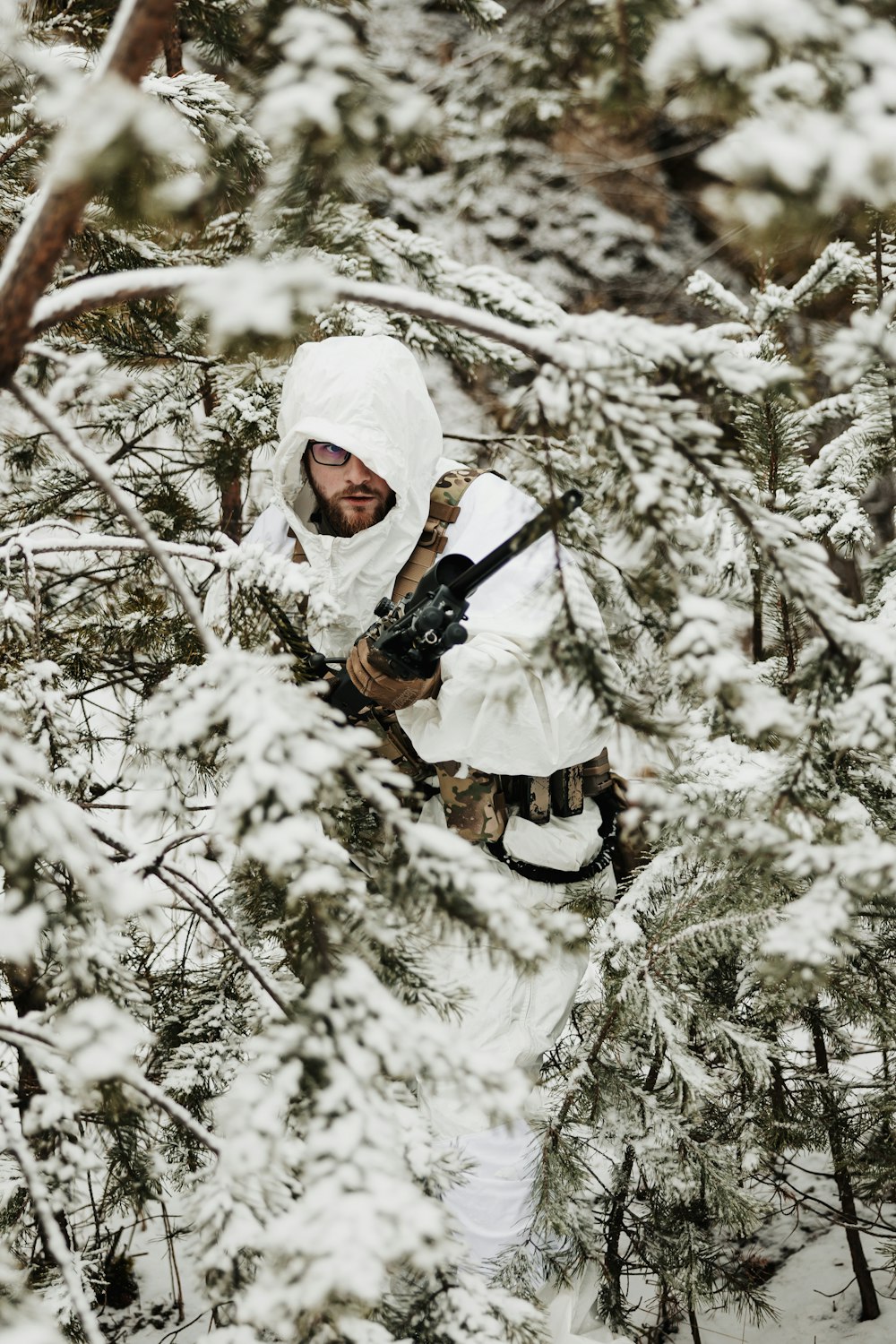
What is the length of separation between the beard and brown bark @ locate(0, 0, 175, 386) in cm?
135

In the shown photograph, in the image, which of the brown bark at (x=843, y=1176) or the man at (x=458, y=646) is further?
the brown bark at (x=843, y=1176)

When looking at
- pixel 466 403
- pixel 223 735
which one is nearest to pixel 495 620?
pixel 223 735

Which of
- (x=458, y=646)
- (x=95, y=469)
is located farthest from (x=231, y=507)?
(x=95, y=469)

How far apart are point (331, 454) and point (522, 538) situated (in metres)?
1.28

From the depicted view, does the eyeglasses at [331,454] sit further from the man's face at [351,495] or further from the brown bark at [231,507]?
the brown bark at [231,507]

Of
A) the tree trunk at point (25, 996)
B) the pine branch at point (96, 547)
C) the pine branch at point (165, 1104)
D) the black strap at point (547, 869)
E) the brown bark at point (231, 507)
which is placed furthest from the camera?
the brown bark at point (231, 507)

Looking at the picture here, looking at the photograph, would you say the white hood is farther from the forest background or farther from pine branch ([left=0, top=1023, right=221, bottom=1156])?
pine branch ([left=0, top=1023, right=221, bottom=1156])

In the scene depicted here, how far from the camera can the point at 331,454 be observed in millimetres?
2398

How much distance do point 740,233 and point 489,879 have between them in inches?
30.2

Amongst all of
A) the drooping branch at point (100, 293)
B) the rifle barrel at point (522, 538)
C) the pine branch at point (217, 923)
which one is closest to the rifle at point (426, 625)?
the rifle barrel at point (522, 538)

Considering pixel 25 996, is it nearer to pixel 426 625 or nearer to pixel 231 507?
pixel 426 625

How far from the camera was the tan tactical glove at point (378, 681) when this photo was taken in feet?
7.02

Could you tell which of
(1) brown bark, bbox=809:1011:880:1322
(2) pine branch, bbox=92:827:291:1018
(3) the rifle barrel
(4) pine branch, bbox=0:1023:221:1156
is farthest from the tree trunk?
(1) brown bark, bbox=809:1011:880:1322

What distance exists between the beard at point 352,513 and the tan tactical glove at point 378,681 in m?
0.40
